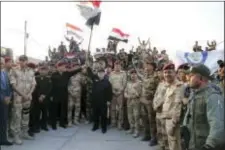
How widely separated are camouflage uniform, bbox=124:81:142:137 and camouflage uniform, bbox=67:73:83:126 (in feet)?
5.08

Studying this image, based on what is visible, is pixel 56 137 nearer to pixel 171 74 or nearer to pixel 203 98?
pixel 171 74

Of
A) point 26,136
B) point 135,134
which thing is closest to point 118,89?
point 135,134

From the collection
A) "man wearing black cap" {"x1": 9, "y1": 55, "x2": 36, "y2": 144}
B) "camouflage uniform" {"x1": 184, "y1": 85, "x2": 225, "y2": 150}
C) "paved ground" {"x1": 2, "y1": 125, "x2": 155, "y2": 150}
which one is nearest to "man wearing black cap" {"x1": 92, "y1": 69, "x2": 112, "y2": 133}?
"paved ground" {"x1": 2, "y1": 125, "x2": 155, "y2": 150}

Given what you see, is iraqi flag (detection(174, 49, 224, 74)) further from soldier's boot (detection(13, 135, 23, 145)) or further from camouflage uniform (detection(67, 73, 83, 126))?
soldier's boot (detection(13, 135, 23, 145))

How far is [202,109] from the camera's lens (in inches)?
151

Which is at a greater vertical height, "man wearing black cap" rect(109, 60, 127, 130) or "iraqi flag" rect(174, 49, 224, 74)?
"iraqi flag" rect(174, 49, 224, 74)

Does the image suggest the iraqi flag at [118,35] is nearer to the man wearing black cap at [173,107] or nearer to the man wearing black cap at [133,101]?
the man wearing black cap at [133,101]

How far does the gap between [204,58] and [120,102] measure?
2.51 m

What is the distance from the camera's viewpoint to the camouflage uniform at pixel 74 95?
1052 centimetres

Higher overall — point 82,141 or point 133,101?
point 133,101

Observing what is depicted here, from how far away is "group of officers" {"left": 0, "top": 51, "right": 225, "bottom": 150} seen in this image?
3.90m

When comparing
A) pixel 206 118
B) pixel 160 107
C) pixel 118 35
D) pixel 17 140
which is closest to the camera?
pixel 206 118

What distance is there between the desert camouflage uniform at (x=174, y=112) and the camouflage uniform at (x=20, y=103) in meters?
3.30

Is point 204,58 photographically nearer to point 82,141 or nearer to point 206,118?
point 82,141
